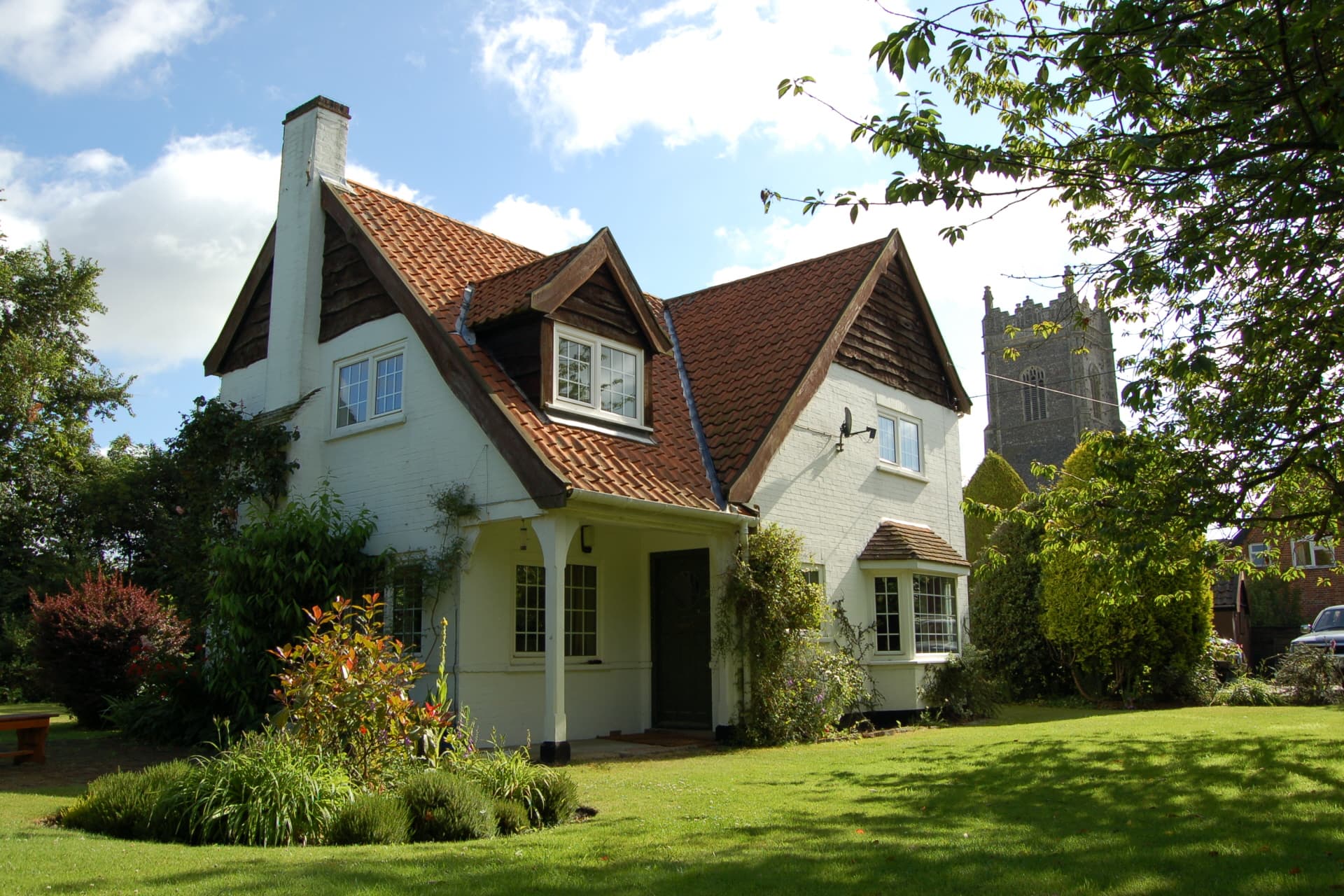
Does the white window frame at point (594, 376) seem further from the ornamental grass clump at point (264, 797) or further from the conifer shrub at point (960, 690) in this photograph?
the conifer shrub at point (960, 690)

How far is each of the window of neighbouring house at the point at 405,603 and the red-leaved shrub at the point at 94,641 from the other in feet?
14.8

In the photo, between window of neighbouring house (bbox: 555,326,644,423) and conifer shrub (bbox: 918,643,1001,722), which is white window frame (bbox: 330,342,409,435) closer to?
window of neighbouring house (bbox: 555,326,644,423)

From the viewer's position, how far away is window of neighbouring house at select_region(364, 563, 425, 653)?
12.9 meters

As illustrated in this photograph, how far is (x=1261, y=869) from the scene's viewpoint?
19.0 ft

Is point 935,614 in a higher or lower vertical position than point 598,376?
lower

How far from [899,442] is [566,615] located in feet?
24.5

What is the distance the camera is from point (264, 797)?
7277mm

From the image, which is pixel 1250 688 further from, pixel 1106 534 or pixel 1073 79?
pixel 1073 79

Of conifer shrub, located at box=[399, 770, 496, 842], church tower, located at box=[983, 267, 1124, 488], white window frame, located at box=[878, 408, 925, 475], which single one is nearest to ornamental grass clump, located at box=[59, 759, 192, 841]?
conifer shrub, located at box=[399, 770, 496, 842]

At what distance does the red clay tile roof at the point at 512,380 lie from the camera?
488 inches

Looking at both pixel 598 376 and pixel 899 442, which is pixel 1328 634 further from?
pixel 598 376

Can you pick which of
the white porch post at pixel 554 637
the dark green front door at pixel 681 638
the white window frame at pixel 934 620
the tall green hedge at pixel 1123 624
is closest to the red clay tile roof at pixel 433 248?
the white porch post at pixel 554 637

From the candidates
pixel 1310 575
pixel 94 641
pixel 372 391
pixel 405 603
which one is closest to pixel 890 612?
pixel 405 603

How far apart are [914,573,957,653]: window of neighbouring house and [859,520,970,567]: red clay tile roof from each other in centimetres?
39
